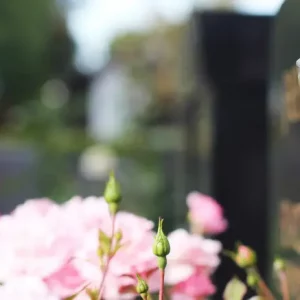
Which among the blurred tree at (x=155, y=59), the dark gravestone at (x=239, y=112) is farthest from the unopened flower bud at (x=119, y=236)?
the blurred tree at (x=155, y=59)

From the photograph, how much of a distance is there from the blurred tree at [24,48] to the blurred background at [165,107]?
2cm

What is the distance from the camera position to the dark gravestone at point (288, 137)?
2.89 feet

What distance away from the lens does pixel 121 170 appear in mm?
8727

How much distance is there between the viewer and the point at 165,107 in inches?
845

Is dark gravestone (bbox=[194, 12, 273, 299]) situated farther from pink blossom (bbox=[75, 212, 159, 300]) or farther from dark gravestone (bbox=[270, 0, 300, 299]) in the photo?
pink blossom (bbox=[75, 212, 159, 300])

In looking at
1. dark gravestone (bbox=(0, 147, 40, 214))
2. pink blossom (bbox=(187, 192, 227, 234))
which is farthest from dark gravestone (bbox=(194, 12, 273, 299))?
dark gravestone (bbox=(0, 147, 40, 214))

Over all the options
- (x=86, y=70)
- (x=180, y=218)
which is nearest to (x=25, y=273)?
(x=180, y=218)

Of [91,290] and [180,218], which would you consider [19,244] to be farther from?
[180,218]

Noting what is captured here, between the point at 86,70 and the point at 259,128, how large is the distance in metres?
23.3

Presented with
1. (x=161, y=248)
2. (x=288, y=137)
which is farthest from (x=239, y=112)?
(x=161, y=248)

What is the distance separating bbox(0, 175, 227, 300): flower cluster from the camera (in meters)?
0.57

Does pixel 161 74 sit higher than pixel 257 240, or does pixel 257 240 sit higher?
pixel 161 74

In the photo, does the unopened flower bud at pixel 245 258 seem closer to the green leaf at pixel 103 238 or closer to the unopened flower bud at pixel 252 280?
the unopened flower bud at pixel 252 280

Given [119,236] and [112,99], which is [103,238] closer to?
[119,236]
